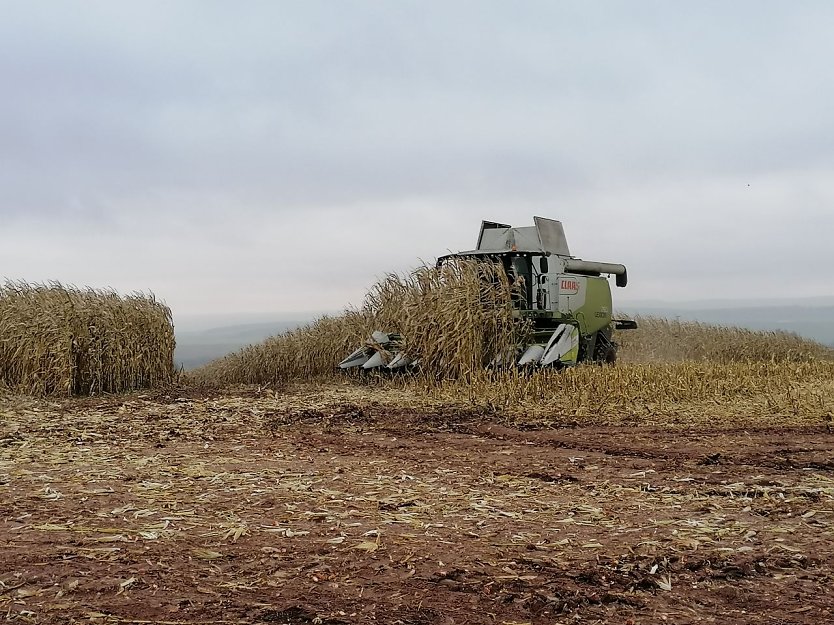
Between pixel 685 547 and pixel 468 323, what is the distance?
29.8 ft

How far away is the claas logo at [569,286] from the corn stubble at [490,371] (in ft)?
3.74

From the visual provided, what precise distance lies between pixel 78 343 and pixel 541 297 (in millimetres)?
8040

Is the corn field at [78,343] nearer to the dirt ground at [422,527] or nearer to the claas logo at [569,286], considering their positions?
the dirt ground at [422,527]

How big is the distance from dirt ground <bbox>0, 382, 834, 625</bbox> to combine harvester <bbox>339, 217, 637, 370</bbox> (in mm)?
4678

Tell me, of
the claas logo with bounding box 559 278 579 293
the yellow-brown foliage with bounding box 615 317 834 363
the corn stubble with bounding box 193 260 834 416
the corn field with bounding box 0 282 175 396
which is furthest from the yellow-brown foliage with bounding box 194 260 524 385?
the yellow-brown foliage with bounding box 615 317 834 363

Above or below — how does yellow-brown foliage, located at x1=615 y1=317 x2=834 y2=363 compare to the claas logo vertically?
below

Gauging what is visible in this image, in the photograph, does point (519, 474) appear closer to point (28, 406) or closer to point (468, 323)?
point (468, 323)

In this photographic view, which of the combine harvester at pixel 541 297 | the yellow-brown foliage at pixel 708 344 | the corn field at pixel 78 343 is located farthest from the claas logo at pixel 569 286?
the yellow-brown foliage at pixel 708 344

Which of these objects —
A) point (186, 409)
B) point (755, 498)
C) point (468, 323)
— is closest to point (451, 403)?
point (468, 323)

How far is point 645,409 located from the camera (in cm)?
982

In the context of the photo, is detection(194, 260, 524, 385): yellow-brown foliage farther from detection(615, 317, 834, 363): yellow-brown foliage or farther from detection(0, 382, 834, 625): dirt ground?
detection(615, 317, 834, 363): yellow-brown foliage

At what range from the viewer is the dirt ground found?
3428mm

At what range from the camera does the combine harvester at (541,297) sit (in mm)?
13180

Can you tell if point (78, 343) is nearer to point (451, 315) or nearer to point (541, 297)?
point (451, 315)
